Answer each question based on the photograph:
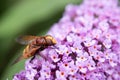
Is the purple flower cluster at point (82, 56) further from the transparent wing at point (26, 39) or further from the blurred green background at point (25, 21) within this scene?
the blurred green background at point (25, 21)

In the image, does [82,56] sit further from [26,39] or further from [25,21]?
[25,21]

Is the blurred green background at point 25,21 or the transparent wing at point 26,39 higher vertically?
the blurred green background at point 25,21

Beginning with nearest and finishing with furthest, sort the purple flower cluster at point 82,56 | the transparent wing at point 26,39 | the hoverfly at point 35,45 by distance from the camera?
the purple flower cluster at point 82,56
the hoverfly at point 35,45
the transparent wing at point 26,39

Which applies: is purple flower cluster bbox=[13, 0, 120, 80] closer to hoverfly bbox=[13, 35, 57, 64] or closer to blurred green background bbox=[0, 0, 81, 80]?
hoverfly bbox=[13, 35, 57, 64]

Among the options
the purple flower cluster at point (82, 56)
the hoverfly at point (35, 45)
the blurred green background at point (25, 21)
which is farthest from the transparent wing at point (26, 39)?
the blurred green background at point (25, 21)

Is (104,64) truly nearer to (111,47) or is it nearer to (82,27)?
(111,47)

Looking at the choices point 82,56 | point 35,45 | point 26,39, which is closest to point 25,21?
point 26,39

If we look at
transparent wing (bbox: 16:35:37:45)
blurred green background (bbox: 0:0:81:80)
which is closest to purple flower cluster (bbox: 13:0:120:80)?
transparent wing (bbox: 16:35:37:45)

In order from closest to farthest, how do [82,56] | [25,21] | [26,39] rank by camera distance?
1. [82,56]
2. [26,39]
3. [25,21]

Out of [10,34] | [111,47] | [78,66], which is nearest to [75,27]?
[111,47]
